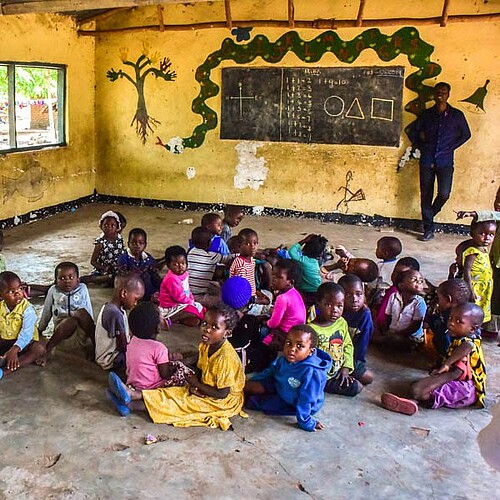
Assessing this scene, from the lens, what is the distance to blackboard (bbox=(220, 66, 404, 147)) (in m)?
6.96

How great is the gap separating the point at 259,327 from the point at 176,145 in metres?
4.86

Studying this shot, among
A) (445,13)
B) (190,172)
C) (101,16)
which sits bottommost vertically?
(190,172)

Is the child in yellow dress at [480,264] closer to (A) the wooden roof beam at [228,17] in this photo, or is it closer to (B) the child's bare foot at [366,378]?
(B) the child's bare foot at [366,378]

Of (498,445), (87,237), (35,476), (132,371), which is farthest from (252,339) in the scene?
(87,237)

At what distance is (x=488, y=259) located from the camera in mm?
3775

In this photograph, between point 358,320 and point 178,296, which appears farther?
point 178,296

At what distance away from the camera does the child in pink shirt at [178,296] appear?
152 inches

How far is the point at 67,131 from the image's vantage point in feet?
24.8

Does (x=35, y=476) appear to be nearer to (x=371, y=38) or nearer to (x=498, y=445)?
(x=498, y=445)

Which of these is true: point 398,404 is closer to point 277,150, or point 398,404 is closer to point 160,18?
point 277,150

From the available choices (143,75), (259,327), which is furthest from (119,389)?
(143,75)

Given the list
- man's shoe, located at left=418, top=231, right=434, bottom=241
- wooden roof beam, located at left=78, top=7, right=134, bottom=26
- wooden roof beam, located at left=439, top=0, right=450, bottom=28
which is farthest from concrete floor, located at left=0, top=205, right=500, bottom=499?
wooden roof beam, located at left=78, top=7, right=134, bottom=26

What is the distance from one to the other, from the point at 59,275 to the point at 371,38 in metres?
4.91

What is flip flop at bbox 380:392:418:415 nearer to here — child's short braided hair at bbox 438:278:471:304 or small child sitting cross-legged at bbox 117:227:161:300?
child's short braided hair at bbox 438:278:471:304
